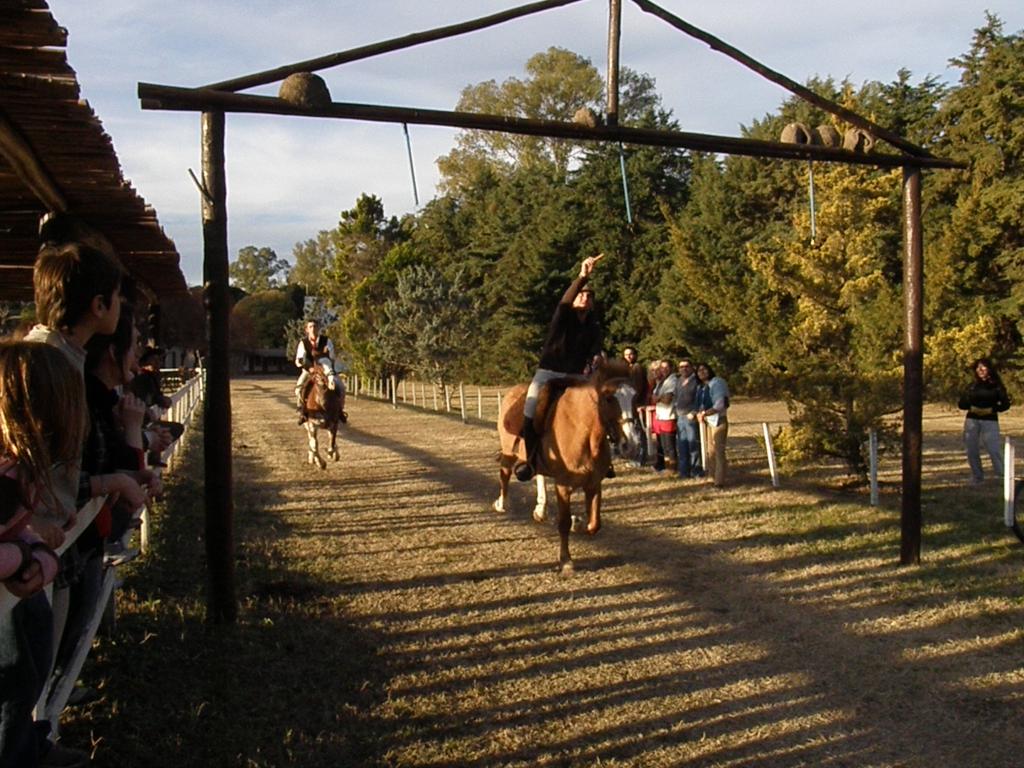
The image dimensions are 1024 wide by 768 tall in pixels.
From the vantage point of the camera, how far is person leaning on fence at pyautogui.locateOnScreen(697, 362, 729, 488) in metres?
14.3

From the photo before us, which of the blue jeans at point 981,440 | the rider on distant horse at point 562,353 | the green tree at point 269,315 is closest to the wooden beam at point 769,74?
the rider on distant horse at point 562,353

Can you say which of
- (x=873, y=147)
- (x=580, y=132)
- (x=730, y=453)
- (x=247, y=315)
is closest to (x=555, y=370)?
(x=580, y=132)

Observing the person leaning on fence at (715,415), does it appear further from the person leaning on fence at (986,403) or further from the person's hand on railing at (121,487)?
the person's hand on railing at (121,487)

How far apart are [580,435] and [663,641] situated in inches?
119

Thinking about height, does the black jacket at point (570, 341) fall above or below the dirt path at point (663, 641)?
above

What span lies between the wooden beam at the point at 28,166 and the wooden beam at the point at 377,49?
4.50 feet

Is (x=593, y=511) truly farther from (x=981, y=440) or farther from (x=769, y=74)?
(x=981, y=440)

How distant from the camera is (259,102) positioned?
688cm

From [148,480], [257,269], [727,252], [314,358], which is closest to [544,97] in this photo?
[727,252]

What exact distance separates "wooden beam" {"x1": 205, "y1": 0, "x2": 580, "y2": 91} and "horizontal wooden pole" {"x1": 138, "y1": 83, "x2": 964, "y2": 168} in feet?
0.64

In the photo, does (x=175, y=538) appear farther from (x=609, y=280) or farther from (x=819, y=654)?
(x=609, y=280)

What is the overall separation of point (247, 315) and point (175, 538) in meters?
87.1

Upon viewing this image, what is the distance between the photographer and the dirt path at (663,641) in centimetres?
516

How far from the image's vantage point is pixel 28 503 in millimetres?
2953
